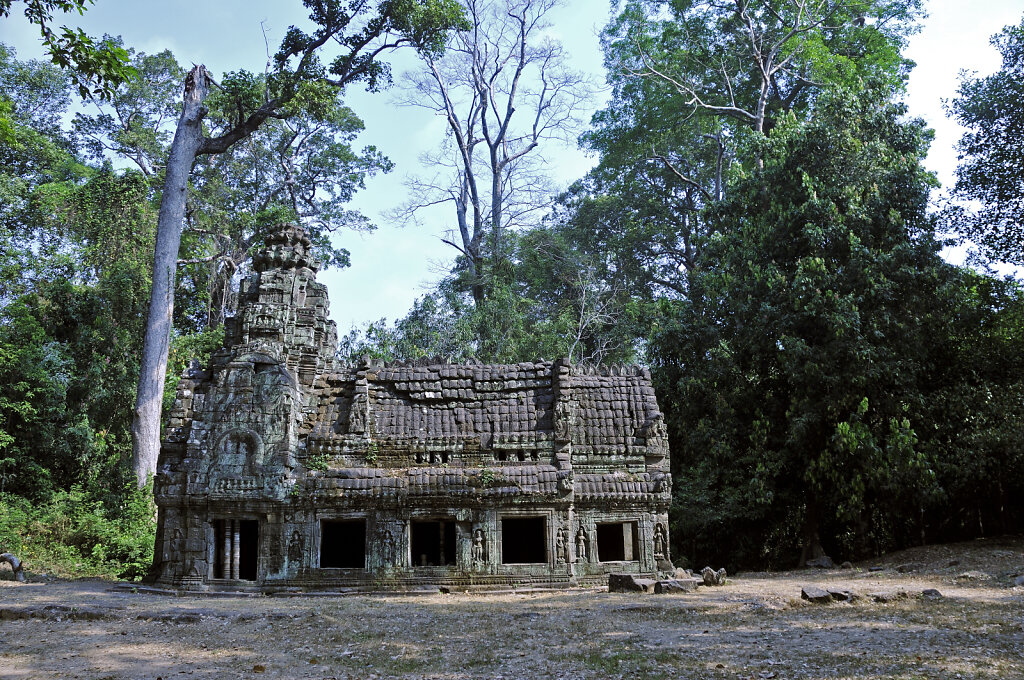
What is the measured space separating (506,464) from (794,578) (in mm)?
7495

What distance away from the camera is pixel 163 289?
2384 cm

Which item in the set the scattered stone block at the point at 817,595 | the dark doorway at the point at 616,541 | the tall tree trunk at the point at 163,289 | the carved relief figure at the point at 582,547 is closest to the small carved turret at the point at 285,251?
the tall tree trunk at the point at 163,289

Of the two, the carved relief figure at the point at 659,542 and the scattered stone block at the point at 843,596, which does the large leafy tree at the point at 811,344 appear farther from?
the scattered stone block at the point at 843,596

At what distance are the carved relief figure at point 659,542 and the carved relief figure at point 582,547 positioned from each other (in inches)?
62.1

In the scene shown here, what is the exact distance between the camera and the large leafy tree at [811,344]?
1972 centimetres

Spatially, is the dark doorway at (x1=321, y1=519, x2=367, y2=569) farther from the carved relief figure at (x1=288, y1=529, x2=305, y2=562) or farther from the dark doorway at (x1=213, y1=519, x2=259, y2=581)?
the carved relief figure at (x1=288, y1=529, x2=305, y2=562)

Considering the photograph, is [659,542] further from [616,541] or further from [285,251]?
[285,251]

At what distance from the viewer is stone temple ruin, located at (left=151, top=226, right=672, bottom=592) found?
50.9 feet

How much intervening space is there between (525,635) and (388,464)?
6.78 m

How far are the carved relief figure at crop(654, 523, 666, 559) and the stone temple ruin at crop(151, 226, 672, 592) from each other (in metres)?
0.03

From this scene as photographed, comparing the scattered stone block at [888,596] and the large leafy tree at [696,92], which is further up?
the large leafy tree at [696,92]

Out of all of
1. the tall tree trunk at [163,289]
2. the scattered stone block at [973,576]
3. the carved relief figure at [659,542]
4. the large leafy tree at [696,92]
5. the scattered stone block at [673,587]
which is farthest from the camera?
the large leafy tree at [696,92]

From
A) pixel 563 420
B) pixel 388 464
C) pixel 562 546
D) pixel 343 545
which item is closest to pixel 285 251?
pixel 388 464

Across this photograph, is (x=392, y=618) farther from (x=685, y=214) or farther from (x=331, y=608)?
(x=685, y=214)
